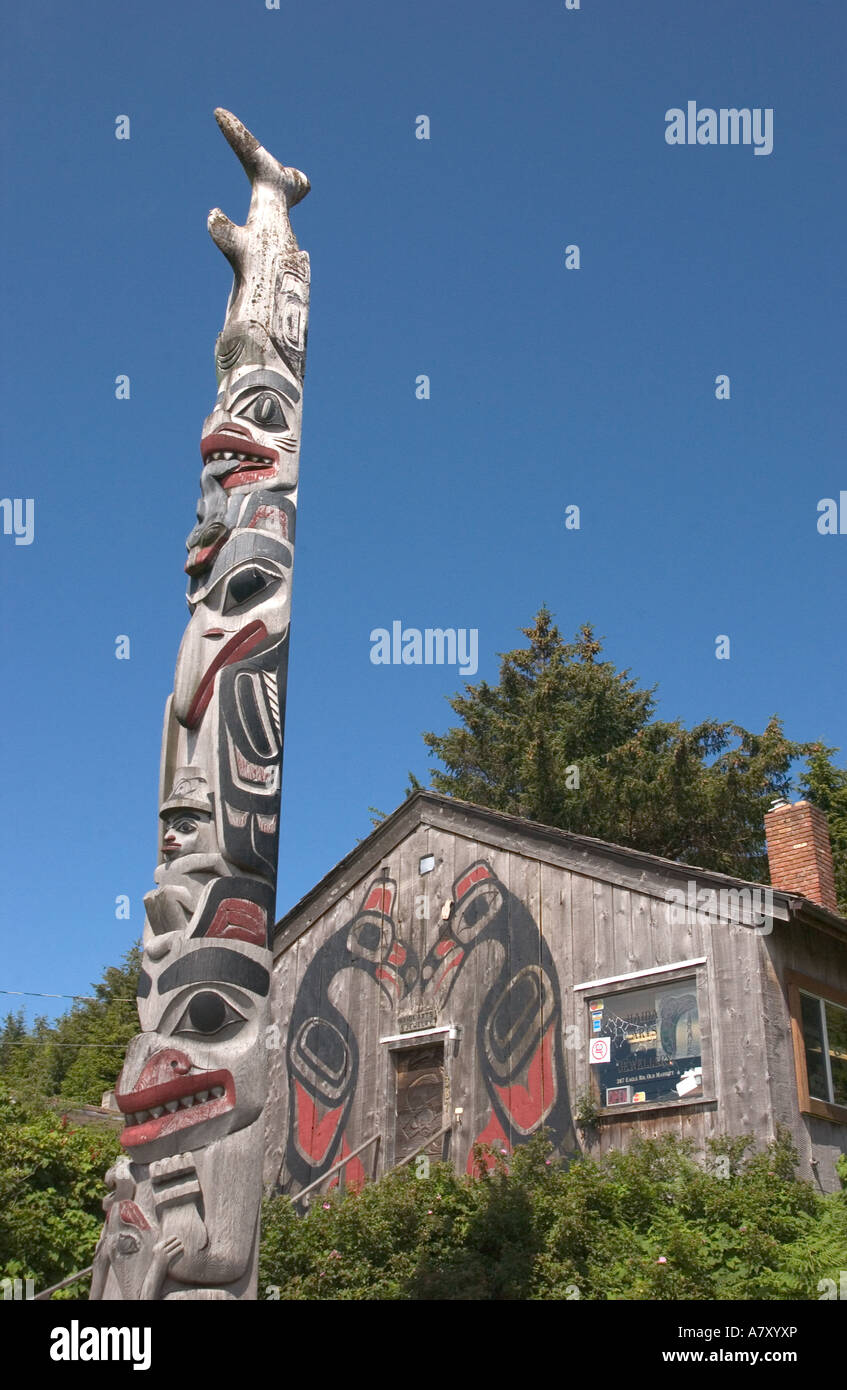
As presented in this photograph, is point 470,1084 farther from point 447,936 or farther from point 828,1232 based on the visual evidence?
point 828,1232

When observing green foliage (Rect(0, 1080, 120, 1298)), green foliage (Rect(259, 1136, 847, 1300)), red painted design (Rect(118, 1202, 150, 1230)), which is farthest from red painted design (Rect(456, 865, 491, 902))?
red painted design (Rect(118, 1202, 150, 1230))

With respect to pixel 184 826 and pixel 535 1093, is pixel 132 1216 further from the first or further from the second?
pixel 535 1093

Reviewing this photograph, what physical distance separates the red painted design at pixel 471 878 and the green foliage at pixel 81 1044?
16.8m

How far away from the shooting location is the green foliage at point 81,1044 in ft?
102

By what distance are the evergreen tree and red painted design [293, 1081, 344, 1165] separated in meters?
11.6

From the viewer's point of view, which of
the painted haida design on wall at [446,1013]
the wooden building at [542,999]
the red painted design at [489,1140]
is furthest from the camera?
the painted haida design on wall at [446,1013]

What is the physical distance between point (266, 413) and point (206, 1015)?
196 inches

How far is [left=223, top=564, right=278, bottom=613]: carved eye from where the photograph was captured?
8.78 metres

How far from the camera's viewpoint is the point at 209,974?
23.4 feet

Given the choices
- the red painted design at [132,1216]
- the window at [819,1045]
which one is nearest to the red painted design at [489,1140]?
the window at [819,1045]

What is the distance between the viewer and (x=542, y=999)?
14.6 m

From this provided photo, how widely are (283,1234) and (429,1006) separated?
449 centimetres

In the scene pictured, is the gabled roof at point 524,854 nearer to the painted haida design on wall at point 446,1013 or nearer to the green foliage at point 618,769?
the painted haida design on wall at point 446,1013

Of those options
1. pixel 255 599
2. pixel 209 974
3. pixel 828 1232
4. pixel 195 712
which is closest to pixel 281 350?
pixel 255 599
